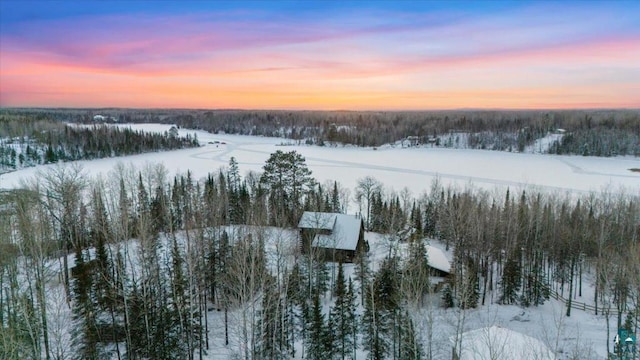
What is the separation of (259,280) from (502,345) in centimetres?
1427

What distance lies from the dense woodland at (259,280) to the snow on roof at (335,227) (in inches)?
120

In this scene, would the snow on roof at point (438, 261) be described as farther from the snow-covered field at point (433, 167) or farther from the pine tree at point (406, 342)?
the snow-covered field at point (433, 167)

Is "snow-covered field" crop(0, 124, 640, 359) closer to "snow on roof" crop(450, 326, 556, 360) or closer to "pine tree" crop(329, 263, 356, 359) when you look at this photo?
"snow on roof" crop(450, 326, 556, 360)

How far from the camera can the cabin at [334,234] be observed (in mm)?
36688

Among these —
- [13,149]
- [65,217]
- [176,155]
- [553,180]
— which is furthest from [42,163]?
[553,180]

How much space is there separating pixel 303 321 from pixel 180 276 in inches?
335

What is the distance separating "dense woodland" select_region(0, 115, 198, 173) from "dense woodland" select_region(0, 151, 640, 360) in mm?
77849

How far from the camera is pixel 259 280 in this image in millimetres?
25922

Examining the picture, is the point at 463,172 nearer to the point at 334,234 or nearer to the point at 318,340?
the point at 334,234

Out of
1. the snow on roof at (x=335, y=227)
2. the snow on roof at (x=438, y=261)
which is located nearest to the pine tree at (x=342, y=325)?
the snow on roof at (x=335, y=227)

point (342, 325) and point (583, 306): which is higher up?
point (342, 325)

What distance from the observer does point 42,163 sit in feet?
342

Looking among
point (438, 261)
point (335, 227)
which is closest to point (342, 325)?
point (335, 227)

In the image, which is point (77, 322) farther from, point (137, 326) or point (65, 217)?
point (65, 217)
